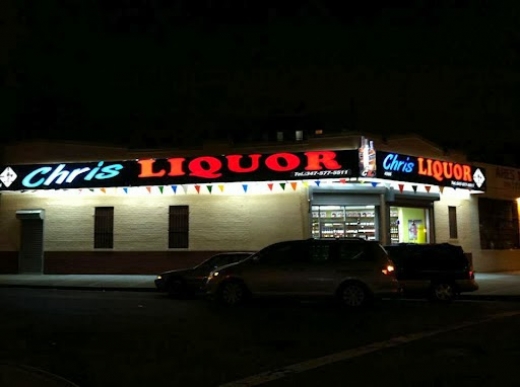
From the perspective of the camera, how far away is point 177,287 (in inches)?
693

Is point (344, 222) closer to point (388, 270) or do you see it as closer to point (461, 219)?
point (461, 219)

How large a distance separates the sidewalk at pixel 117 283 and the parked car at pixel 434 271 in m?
1.57

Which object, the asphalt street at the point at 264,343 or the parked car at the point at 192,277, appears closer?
the asphalt street at the point at 264,343

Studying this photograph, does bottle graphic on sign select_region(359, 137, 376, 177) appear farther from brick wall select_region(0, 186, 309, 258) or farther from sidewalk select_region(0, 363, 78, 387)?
sidewalk select_region(0, 363, 78, 387)

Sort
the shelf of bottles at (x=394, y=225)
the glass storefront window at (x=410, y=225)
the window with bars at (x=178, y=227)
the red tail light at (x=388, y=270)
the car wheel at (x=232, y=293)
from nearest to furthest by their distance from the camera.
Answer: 1. the red tail light at (x=388, y=270)
2. the car wheel at (x=232, y=293)
3. the window with bars at (x=178, y=227)
4. the shelf of bottles at (x=394, y=225)
5. the glass storefront window at (x=410, y=225)

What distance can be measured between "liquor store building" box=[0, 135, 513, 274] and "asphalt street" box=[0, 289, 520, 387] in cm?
769

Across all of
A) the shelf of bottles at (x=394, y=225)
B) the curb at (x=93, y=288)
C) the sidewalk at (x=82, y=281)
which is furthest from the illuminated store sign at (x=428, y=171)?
the sidewalk at (x=82, y=281)

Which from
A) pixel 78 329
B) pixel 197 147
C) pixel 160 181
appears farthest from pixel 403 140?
pixel 78 329

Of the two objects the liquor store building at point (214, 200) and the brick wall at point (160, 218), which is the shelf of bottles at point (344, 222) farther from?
the brick wall at point (160, 218)

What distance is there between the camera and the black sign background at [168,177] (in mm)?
20891

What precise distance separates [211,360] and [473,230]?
21.5 m

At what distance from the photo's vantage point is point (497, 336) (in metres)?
10.4

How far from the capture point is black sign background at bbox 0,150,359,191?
2089cm

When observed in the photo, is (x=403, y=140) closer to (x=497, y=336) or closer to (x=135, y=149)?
(x=135, y=149)
